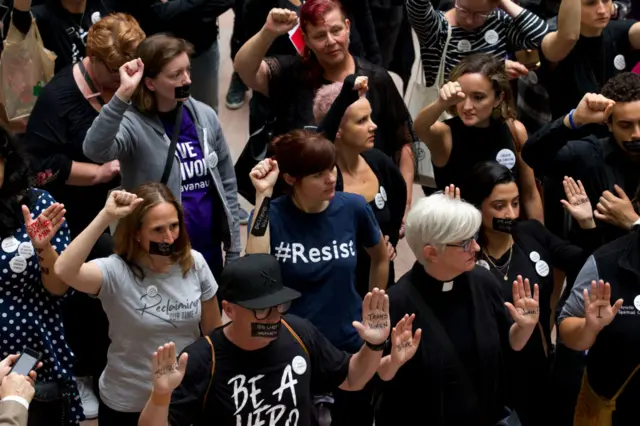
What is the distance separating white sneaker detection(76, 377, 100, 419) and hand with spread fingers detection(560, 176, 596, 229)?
7.68 ft

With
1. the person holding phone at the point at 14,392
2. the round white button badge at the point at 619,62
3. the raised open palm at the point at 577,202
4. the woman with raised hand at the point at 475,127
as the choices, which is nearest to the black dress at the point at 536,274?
the raised open palm at the point at 577,202

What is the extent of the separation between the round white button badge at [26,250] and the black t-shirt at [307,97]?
5.22 ft

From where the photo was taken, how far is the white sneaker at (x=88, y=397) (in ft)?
17.0

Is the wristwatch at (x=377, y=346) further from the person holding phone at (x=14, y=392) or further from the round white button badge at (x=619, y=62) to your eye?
the round white button badge at (x=619, y=62)

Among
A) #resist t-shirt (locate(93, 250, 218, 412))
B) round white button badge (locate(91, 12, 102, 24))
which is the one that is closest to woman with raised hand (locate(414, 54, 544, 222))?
#resist t-shirt (locate(93, 250, 218, 412))

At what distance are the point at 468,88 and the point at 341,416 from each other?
1.63 m

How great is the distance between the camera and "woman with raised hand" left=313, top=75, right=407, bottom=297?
4938 millimetres

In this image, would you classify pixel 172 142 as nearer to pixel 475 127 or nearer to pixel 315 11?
pixel 315 11

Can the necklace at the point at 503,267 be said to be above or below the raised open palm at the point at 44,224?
below

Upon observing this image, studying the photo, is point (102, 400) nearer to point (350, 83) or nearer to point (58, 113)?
point (58, 113)

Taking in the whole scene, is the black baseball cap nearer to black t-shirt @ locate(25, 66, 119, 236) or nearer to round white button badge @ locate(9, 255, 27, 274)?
round white button badge @ locate(9, 255, 27, 274)

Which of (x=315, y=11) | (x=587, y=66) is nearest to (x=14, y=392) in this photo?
(x=315, y=11)

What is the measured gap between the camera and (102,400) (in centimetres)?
432

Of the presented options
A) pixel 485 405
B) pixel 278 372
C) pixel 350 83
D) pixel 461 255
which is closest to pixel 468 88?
pixel 350 83
